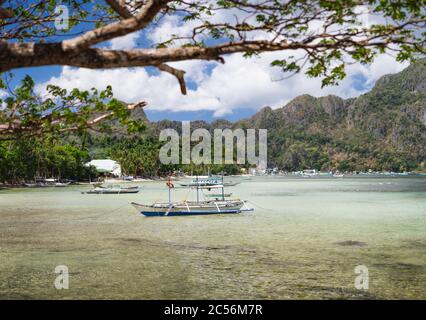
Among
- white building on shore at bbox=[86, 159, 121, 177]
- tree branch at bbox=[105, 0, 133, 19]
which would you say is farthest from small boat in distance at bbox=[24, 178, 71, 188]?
tree branch at bbox=[105, 0, 133, 19]

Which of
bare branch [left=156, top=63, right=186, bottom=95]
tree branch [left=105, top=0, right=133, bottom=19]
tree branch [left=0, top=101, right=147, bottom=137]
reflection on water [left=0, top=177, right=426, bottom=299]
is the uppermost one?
tree branch [left=105, top=0, right=133, bottom=19]

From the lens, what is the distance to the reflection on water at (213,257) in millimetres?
11406

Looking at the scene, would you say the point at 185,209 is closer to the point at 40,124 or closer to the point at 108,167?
the point at 40,124

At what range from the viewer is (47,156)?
83062 mm

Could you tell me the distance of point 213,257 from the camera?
15.9 meters

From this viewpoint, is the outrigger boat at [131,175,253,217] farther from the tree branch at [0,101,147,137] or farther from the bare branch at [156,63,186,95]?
the bare branch at [156,63,186,95]

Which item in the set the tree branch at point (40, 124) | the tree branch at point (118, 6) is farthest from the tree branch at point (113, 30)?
the tree branch at point (40, 124)

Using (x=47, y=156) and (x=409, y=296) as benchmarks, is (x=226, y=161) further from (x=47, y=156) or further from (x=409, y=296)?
(x=409, y=296)

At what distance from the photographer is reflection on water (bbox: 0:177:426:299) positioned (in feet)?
37.4

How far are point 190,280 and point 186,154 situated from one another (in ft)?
444

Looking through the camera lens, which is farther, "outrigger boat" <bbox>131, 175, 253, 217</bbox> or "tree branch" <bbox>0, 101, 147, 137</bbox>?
"outrigger boat" <bbox>131, 175, 253, 217</bbox>

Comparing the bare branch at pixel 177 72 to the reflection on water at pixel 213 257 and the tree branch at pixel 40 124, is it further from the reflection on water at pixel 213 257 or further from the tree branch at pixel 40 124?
the reflection on water at pixel 213 257

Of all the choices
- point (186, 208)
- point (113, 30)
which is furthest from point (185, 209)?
point (113, 30)
